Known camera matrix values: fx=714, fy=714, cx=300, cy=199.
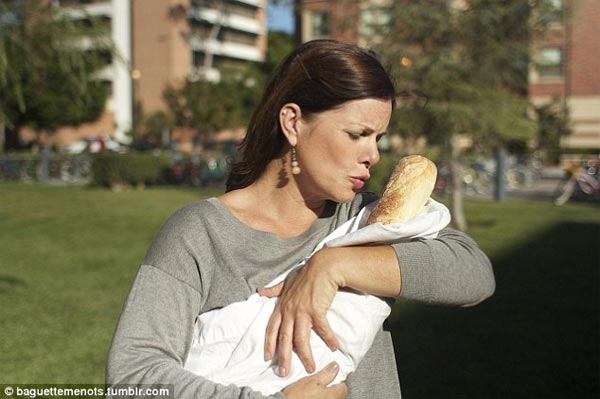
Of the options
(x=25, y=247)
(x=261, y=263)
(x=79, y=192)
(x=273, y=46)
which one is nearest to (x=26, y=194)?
(x=79, y=192)

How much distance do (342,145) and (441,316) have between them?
5455mm

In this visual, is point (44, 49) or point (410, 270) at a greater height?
point (44, 49)

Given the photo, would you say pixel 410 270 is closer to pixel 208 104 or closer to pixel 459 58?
pixel 459 58

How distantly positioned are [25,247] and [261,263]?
34.2 ft

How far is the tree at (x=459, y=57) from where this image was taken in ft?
38.1

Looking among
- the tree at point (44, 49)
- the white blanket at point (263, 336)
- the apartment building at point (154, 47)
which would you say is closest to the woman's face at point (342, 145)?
the white blanket at point (263, 336)

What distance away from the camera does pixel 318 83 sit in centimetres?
162

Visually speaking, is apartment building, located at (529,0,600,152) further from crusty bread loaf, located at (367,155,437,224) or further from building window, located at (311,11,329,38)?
crusty bread loaf, located at (367,155,437,224)

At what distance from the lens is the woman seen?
1.46 m

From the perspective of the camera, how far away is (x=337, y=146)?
1.65 metres

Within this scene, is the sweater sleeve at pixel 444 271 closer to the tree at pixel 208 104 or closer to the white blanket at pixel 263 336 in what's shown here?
the white blanket at pixel 263 336

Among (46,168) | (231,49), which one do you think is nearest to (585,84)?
(46,168)

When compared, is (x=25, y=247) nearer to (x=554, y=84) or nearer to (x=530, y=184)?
(x=530, y=184)

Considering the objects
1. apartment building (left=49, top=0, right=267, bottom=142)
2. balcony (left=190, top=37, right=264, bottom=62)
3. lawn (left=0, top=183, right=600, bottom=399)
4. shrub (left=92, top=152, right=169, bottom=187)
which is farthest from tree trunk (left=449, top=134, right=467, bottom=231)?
balcony (left=190, top=37, right=264, bottom=62)
